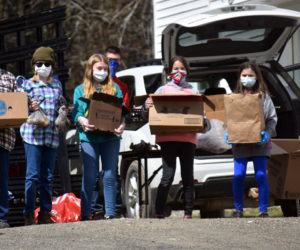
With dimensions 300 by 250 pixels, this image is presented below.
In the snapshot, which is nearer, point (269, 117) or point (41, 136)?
point (41, 136)

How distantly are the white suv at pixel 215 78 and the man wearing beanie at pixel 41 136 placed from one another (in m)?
1.08

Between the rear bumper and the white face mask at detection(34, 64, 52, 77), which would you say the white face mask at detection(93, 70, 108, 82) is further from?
the rear bumper

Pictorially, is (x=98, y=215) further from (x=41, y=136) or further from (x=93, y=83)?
(x=93, y=83)

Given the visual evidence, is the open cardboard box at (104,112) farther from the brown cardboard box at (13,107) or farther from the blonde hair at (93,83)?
the brown cardboard box at (13,107)

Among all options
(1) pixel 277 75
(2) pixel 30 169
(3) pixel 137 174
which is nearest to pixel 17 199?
(3) pixel 137 174

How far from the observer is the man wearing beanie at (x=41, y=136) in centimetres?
891

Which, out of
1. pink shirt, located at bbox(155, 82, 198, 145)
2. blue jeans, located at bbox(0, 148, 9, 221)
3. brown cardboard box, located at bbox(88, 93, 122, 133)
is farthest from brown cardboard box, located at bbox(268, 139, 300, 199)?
blue jeans, located at bbox(0, 148, 9, 221)

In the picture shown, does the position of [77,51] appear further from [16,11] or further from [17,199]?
[17,199]

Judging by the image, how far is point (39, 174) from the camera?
8.98 meters

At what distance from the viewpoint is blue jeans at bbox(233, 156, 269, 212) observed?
8992 millimetres

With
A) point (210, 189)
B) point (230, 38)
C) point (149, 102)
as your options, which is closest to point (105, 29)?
point (230, 38)

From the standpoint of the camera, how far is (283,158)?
9664 millimetres

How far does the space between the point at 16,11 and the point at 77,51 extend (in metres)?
6.94

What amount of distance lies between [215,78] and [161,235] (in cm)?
397
